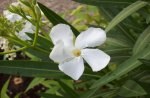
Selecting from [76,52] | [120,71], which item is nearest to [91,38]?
[76,52]

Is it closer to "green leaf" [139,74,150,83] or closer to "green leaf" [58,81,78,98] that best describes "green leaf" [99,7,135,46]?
"green leaf" [139,74,150,83]

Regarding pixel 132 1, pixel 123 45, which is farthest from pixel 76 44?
pixel 123 45

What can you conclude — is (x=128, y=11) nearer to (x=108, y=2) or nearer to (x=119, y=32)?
(x=108, y=2)

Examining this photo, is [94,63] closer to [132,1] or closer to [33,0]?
[33,0]

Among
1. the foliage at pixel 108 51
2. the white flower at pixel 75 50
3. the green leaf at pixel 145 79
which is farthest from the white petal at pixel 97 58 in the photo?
the green leaf at pixel 145 79

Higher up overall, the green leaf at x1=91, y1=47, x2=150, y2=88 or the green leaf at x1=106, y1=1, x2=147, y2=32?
the green leaf at x1=106, y1=1, x2=147, y2=32

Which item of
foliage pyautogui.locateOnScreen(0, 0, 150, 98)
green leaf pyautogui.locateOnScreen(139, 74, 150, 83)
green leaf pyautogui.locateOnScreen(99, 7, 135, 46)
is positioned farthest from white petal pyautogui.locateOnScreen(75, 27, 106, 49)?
green leaf pyautogui.locateOnScreen(99, 7, 135, 46)

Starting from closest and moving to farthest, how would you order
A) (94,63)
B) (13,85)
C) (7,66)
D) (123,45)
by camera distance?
(94,63)
(7,66)
(123,45)
(13,85)
